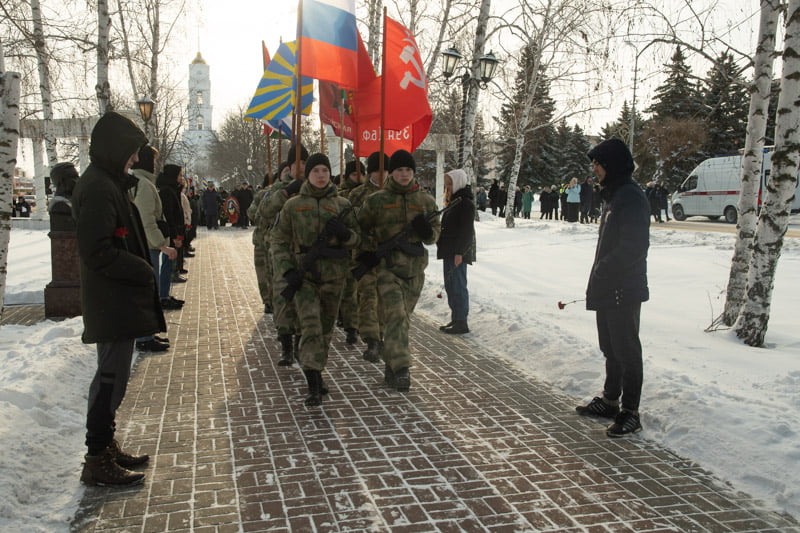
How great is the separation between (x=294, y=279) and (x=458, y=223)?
9.03ft

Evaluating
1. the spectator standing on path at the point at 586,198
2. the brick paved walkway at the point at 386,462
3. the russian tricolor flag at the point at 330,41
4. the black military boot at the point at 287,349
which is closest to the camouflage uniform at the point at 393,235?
the brick paved walkway at the point at 386,462

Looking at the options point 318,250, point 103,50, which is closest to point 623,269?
point 318,250

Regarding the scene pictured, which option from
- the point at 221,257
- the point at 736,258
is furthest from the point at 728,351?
the point at 221,257

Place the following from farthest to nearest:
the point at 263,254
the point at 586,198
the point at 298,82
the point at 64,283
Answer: the point at 586,198 < the point at 64,283 < the point at 263,254 < the point at 298,82

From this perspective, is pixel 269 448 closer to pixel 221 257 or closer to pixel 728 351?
pixel 728 351

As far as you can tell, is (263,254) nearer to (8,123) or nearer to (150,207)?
(150,207)

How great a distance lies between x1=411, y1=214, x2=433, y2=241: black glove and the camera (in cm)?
565

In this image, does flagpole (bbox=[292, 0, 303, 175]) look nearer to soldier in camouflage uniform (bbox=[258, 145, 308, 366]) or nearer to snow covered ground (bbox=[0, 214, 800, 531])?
soldier in camouflage uniform (bbox=[258, 145, 308, 366])

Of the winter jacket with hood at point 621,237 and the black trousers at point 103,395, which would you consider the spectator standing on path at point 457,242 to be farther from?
the black trousers at point 103,395

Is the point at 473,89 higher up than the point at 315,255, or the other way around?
the point at 473,89

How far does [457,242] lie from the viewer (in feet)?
24.7

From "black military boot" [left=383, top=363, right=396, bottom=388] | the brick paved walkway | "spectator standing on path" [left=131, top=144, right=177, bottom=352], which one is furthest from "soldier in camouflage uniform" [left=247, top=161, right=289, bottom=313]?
"black military boot" [left=383, top=363, right=396, bottom=388]

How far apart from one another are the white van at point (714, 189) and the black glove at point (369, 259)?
2348 cm

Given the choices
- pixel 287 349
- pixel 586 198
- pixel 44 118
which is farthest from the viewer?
pixel 586 198
